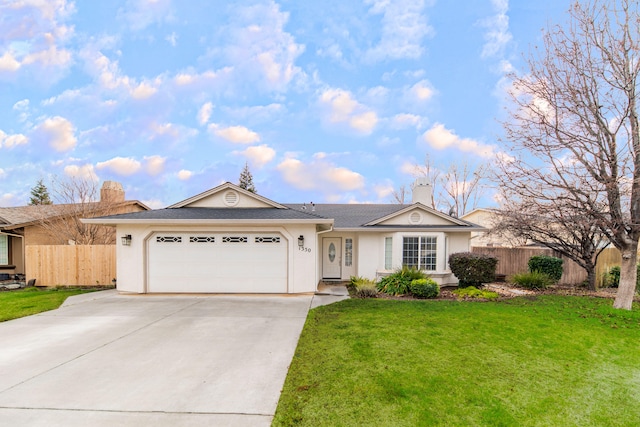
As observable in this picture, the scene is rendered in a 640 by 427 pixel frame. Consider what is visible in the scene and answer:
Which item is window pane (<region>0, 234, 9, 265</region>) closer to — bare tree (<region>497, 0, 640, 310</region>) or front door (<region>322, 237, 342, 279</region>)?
front door (<region>322, 237, 342, 279</region>)

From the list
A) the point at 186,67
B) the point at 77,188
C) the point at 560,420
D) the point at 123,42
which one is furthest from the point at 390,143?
the point at 77,188

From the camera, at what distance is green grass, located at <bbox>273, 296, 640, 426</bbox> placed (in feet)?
10.9

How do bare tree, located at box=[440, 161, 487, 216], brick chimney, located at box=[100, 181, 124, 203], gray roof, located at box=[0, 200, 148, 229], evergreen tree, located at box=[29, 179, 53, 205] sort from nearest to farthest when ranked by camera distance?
gray roof, located at box=[0, 200, 148, 229]
brick chimney, located at box=[100, 181, 124, 203]
bare tree, located at box=[440, 161, 487, 216]
evergreen tree, located at box=[29, 179, 53, 205]

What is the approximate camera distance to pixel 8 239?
48.0 feet

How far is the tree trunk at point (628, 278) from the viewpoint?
321 inches

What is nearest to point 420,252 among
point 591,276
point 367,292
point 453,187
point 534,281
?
point 367,292

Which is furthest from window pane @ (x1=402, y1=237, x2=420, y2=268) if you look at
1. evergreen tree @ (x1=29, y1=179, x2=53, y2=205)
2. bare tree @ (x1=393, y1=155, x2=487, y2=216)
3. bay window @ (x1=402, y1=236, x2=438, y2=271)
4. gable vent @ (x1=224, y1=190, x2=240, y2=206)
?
evergreen tree @ (x1=29, y1=179, x2=53, y2=205)

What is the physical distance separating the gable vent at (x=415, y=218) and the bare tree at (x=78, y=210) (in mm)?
14221

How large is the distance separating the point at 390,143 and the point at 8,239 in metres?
19.0

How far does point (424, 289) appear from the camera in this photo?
10.2 meters

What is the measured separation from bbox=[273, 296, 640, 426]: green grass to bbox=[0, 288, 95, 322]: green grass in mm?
7489

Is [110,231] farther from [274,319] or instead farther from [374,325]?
[374,325]

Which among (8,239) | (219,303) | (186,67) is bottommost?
(219,303)

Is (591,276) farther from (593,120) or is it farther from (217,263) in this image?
(217,263)
